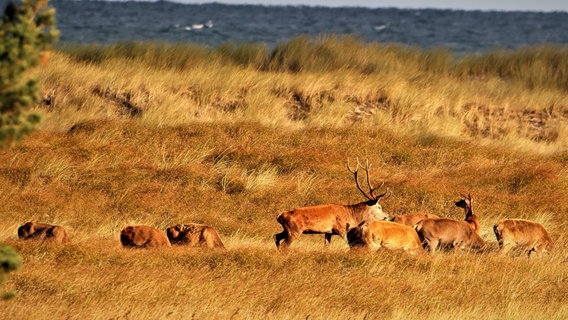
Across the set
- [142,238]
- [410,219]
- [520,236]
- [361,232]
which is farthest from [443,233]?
[142,238]

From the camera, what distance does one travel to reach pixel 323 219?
558 inches

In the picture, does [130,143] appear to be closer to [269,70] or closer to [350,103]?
[350,103]

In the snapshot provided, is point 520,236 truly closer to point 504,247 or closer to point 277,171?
point 504,247

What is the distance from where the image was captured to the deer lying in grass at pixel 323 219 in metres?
14.0

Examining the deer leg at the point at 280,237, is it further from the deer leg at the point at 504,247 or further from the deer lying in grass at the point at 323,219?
the deer leg at the point at 504,247

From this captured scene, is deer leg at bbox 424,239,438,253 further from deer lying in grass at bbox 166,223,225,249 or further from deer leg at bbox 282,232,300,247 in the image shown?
deer lying in grass at bbox 166,223,225,249

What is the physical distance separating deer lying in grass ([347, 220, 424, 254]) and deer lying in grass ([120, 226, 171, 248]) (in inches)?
93.8

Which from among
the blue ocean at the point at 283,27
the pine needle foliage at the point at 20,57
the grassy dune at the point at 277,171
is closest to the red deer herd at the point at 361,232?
the grassy dune at the point at 277,171

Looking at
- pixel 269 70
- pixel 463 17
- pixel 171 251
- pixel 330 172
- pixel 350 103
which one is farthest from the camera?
pixel 463 17

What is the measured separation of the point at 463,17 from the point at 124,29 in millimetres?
56374

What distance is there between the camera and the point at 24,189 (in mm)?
17953

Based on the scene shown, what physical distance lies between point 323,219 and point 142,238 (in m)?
2.35

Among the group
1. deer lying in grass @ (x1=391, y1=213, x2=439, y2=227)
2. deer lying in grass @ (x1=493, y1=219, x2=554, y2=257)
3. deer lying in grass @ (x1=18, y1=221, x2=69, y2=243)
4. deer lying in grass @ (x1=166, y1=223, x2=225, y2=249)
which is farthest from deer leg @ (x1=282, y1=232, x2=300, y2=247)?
deer lying in grass @ (x1=493, y1=219, x2=554, y2=257)

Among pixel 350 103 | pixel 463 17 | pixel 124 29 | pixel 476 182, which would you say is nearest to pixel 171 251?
pixel 476 182
